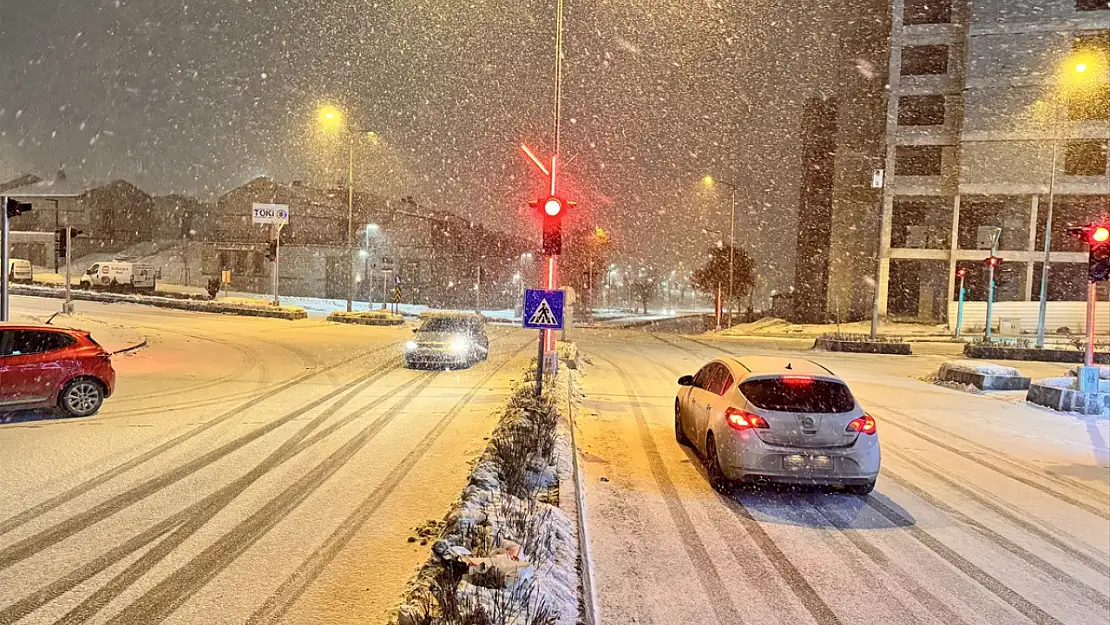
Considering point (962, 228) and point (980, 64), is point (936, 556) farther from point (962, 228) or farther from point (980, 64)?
point (962, 228)

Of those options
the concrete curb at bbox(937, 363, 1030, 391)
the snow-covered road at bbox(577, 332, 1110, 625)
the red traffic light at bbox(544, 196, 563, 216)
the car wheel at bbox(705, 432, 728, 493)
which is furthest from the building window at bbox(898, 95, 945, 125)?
the car wheel at bbox(705, 432, 728, 493)

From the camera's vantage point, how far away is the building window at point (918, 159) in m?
47.2

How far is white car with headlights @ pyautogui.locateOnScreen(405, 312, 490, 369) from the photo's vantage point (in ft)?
60.9

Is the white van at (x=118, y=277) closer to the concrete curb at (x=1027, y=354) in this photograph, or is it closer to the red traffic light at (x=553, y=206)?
the red traffic light at (x=553, y=206)

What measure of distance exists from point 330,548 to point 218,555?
875 millimetres

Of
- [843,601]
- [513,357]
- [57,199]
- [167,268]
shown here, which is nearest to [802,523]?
[843,601]

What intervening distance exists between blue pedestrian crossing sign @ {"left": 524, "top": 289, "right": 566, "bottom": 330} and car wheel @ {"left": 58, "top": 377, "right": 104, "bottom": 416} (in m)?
7.06

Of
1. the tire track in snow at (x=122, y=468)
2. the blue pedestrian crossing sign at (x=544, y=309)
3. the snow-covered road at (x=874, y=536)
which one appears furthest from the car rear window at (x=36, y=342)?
the snow-covered road at (x=874, y=536)

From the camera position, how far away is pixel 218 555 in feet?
18.6

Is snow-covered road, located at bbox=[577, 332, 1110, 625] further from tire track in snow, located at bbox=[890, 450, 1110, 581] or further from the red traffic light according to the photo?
the red traffic light

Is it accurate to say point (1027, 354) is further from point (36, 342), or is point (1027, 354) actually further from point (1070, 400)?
point (36, 342)

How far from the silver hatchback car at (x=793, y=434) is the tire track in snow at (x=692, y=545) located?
0.66m

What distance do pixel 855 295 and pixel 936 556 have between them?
4716cm

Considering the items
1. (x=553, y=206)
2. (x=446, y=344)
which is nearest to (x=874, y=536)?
(x=553, y=206)
